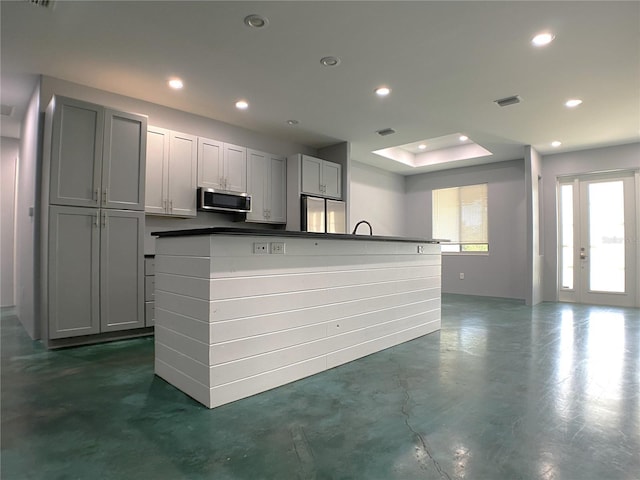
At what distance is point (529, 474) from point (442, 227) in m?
6.94

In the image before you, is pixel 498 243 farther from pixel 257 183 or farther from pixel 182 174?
pixel 182 174

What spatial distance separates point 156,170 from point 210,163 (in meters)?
0.72

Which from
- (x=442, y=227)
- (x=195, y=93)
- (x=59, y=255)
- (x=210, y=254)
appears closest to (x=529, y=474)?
(x=210, y=254)

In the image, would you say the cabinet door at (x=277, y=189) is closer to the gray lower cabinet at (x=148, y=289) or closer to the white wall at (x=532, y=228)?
the gray lower cabinet at (x=148, y=289)

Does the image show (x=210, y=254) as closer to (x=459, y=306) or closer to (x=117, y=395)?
(x=117, y=395)

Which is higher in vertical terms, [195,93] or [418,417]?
[195,93]

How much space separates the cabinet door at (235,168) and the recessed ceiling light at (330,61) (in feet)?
6.70

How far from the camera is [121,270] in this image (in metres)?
3.68

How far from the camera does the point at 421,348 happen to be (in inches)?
132

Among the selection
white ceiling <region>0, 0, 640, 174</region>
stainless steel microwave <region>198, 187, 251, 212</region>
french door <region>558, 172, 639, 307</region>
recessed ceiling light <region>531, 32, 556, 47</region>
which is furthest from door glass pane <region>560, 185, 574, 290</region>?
stainless steel microwave <region>198, 187, 251, 212</region>

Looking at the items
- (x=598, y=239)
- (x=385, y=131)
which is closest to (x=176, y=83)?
(x=385, y=131)

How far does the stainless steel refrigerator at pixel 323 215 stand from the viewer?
17.7 feet

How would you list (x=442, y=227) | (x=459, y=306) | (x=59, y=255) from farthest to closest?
(x=442, y=227) < (x=459, y=306) < (x=59, y=255)

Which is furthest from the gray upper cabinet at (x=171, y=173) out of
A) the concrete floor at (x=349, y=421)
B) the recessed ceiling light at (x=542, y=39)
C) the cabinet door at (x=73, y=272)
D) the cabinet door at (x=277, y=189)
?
the recessed ceiling light at (x=542, y=39)
